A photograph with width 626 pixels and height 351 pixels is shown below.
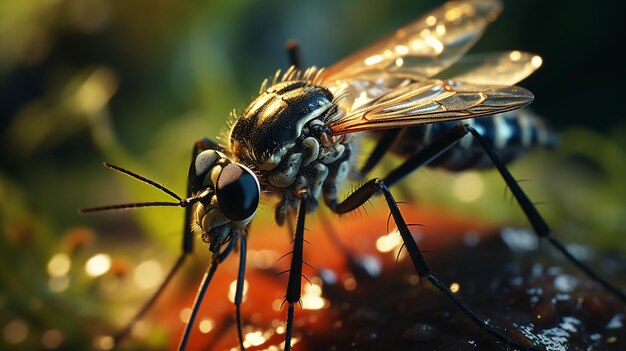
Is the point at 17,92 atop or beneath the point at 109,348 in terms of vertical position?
atop

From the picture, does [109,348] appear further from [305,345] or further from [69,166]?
[69,166]

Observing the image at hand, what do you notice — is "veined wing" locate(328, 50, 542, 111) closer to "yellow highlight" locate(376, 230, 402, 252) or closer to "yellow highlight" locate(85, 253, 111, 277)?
"yellow highlight" locate(376, 230, 402, 252)

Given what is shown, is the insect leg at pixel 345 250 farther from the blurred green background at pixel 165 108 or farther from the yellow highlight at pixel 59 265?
the yellow highlight at pixel 59 265

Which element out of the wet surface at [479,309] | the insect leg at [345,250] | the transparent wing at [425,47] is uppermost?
the transparent wing at [425,47]

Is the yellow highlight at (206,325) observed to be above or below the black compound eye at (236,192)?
below

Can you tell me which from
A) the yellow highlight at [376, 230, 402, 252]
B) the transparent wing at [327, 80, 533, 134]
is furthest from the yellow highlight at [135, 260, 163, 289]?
the transparent wing at [327, 80, 533, 134]

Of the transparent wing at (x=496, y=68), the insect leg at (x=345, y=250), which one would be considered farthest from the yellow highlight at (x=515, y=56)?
the insect leg at (x=345, y=250)

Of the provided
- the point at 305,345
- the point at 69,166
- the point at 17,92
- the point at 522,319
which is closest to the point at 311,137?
the point at 305,345
